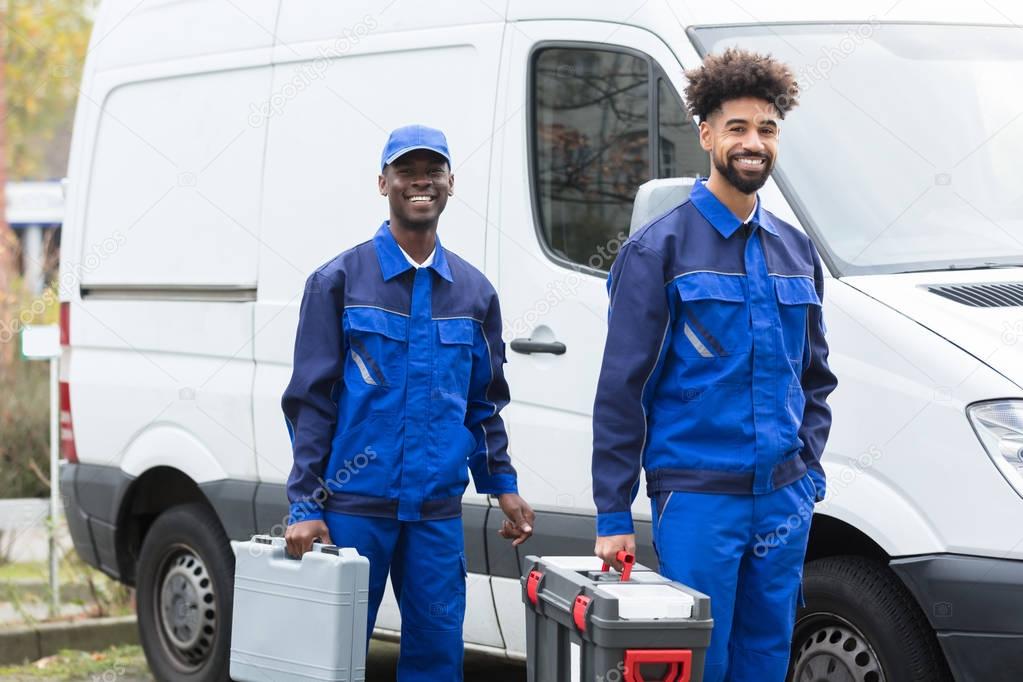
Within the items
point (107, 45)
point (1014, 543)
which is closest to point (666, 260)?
point (1014, 543)

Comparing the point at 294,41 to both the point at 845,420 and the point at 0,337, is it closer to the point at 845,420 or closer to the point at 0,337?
the point at 845,420

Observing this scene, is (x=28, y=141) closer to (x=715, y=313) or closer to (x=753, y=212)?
(x=753, y=212)

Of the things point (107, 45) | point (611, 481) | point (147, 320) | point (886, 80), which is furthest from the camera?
point (107, 45)

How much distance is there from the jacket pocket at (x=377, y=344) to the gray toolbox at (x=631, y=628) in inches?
36.2

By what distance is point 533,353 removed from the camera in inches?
229

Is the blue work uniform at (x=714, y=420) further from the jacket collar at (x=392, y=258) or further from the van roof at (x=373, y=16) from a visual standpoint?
the van roof at (x=373, y=16)

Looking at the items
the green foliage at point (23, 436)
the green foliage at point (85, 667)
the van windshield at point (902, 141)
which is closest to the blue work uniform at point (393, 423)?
the van windshield at point (902, 141)

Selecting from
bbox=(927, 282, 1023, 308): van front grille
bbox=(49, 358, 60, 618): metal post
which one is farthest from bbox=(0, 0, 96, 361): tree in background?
bbox=(927, 282, 1023, 308): van front grille

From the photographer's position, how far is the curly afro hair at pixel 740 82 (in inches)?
169

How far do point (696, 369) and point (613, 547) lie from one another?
466 mm

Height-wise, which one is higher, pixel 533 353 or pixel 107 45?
pixel 107 45

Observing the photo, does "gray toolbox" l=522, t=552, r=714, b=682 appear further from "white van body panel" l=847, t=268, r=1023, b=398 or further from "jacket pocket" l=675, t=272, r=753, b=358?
"white van body panel" l=847, t=268, r=1023, b=398

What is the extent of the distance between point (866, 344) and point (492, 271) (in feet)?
5.02

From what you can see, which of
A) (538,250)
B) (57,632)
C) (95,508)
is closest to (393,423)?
(538,250)
